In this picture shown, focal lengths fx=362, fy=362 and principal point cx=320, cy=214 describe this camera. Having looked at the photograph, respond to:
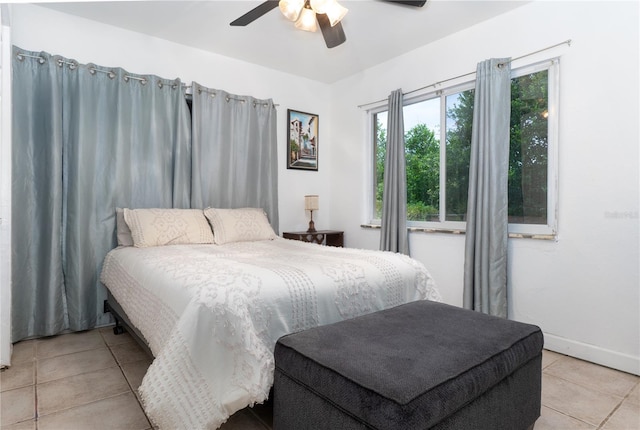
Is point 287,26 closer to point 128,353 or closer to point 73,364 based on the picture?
point 128,353

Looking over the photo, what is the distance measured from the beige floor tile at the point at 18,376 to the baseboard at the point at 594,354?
10.7 feet

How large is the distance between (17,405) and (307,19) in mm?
2660

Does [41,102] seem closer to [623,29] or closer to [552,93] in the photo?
[552,93]

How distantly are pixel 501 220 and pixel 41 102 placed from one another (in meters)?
3.54

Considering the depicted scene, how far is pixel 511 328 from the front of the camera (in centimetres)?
153

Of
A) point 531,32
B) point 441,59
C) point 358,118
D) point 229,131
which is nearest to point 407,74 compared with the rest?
point 441,59

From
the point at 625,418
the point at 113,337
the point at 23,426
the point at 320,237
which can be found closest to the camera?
the point at 23,426

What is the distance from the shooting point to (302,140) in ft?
14.0

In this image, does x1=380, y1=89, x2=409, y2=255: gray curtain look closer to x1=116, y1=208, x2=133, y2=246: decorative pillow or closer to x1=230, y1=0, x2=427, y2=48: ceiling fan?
x1=230, y1=0, x2=427, y2=48: ceiling fan

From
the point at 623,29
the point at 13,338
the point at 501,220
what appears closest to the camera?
the point at 623,29

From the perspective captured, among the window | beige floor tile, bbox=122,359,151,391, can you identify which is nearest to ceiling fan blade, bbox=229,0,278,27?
the window

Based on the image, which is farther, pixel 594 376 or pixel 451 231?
pixel 451 231

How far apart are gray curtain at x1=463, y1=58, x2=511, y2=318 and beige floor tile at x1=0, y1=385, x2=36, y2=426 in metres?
2.79

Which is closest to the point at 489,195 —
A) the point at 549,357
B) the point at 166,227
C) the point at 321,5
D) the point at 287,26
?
the point at 549,357
